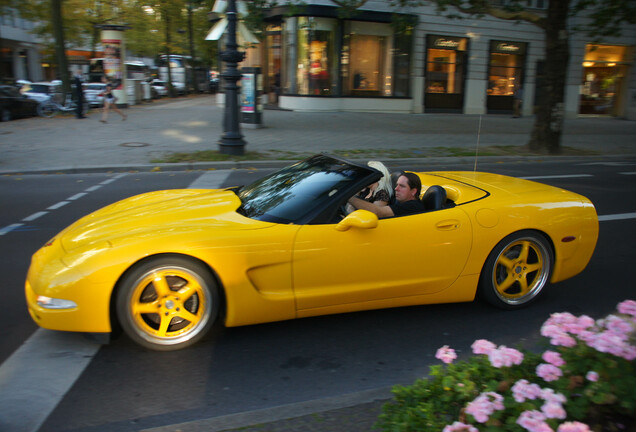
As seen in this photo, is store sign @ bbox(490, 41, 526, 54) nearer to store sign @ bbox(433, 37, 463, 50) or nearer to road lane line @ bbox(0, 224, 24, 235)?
store sign @ bbox(433, 37, 463, 50)

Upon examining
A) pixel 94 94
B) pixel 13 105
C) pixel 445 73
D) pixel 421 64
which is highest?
pixel 421 64

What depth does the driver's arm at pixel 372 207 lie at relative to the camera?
3928 mm

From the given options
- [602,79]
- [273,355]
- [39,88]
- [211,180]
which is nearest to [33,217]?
[211,180]

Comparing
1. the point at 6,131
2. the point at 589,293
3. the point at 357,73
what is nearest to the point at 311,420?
the point at 589,293

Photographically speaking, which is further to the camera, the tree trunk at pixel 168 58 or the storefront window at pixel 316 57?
the tree trunk at pixel 168 58

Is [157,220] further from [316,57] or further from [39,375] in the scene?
[316,57]

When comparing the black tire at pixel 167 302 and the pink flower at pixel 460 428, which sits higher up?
the pink flower at pixel 460 428

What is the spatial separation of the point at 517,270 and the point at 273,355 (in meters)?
2.12

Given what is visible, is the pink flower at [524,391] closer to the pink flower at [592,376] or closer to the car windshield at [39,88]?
the pink flower at [592,376]

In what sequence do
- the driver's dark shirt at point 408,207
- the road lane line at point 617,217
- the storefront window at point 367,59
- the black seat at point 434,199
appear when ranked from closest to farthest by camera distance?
the driver's dark shirt at point 408,207
the black seat at point 434,199
the road lane line at point 617,217
the storefront window at point 367,59

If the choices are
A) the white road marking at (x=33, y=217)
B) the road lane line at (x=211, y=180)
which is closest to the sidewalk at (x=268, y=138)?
the road lane line at (x=211, y=180)

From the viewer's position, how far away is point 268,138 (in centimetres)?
1512

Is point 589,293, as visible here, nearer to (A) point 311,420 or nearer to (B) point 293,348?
(B) point 293,348

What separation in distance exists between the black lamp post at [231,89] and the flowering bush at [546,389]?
33.7ft
